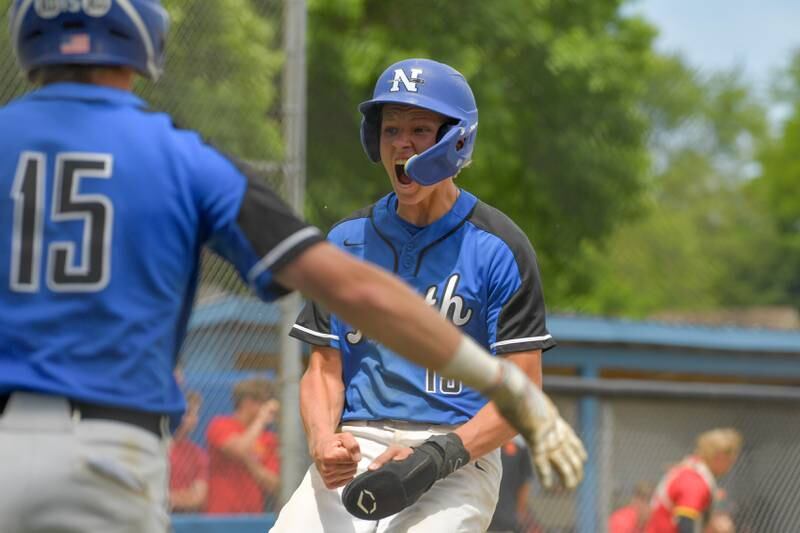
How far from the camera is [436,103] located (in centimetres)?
546

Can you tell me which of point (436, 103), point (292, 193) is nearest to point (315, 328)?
point (436, 103)

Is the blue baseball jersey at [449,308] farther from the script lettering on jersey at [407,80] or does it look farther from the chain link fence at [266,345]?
the chain link fence at [266,345]

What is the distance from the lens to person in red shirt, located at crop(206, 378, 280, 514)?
9375 millimetres

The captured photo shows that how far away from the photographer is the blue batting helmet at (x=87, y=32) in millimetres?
3346

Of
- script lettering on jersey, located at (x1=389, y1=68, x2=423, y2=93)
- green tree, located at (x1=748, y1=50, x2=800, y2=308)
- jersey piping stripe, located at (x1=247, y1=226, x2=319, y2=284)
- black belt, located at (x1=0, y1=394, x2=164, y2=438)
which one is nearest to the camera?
black belt, located at (x1=0, y1=394, x2=164, y2=438)

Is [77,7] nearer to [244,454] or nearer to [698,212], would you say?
[244,454]

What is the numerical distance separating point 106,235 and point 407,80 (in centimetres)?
249

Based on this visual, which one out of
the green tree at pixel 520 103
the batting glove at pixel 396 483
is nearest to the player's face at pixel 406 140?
the batting glove at pixel 396 483

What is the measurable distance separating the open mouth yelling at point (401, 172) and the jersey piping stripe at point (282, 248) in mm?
2172

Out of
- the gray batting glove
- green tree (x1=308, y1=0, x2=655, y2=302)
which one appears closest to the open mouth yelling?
the gray batting glove

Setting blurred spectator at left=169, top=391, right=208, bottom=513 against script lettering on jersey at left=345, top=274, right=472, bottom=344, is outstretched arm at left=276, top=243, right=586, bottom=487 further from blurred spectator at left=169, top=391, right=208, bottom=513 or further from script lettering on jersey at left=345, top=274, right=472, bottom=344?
blurred spectator at left=169, top=391, right=208, bottom=513

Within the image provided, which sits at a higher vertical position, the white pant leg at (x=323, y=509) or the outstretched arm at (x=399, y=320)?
the outstretched arm at (x=399, y=320)

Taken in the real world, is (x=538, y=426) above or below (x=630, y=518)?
above

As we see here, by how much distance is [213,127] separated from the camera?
934 centimetres
